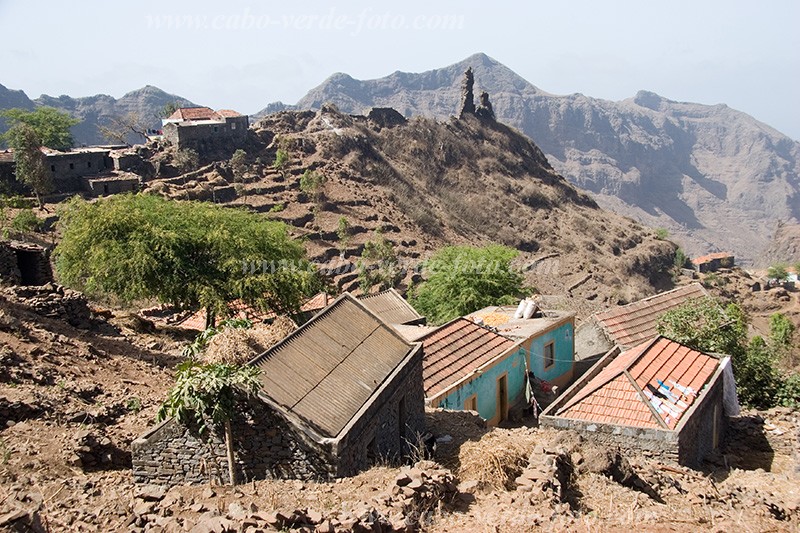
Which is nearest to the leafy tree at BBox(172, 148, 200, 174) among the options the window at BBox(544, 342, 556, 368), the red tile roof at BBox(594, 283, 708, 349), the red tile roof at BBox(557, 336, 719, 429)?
the red tile roof at BBox(594, 283, 708, 349)

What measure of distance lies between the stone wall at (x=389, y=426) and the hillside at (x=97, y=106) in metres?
150

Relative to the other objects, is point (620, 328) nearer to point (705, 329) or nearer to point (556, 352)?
point (556, 352)

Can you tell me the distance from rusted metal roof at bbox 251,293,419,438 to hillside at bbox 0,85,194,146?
150 m

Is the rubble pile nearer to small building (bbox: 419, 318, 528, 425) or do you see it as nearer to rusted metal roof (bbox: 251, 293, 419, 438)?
rusted metal roof (bbox: 251, 293, 419, 438)

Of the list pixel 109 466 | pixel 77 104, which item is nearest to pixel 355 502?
pixel 109 466

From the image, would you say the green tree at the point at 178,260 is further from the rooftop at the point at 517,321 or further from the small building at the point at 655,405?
the small building at the point at 655,405

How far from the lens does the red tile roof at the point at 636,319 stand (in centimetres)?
2105

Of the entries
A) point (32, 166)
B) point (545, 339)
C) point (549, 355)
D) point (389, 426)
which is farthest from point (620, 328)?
point (32, 166)

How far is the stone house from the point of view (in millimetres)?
9141

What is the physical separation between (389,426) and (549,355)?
1014cm

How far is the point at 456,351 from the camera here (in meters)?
16.8

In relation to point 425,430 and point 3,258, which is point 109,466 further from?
point 3,258

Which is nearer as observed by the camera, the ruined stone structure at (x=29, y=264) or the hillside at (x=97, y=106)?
the ruined stone structure at (x=29, y=264)

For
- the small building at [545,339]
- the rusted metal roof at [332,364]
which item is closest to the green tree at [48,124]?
the small building at [545,339]
